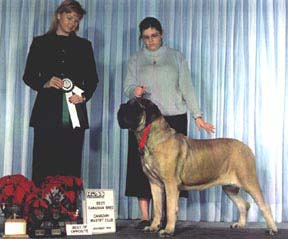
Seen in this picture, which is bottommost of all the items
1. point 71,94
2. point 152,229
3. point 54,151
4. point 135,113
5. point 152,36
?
point 152,229

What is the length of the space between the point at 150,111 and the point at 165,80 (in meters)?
0.37

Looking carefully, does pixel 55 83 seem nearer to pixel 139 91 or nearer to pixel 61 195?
pixel 139 91

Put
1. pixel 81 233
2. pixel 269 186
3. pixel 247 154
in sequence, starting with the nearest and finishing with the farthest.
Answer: pixel 81 233 < pixel 247 154 < pixel 269 186

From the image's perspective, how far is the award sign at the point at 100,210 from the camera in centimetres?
341

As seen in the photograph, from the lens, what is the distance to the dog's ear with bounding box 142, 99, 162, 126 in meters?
3.31

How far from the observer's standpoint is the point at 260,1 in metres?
4.61

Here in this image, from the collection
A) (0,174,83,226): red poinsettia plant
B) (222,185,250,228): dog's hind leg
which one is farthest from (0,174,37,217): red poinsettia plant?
(222,185,250,228): dog's hind leg

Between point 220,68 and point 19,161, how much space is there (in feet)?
5.37

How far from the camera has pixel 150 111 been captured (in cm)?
331

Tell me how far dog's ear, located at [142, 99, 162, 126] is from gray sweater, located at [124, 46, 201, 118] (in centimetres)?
29

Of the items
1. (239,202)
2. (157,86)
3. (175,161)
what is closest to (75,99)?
(157,86)

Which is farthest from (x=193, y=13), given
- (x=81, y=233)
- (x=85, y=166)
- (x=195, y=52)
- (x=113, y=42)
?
(x=81, y=233)

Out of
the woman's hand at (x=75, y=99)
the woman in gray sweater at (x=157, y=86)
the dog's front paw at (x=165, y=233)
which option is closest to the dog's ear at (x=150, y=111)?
the woman in gray sweater at (x=157, y=86)

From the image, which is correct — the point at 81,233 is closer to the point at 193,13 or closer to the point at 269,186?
the point at 269,186
